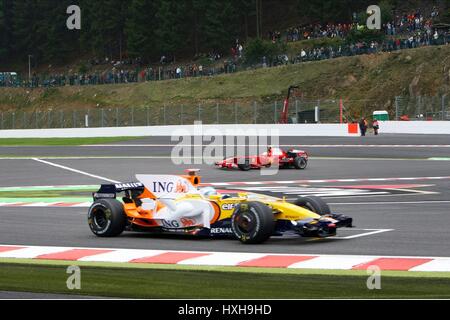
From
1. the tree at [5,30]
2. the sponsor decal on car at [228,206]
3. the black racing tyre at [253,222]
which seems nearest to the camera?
the black racing tyre at [253,222]

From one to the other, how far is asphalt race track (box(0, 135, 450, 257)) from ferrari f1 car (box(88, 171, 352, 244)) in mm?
205

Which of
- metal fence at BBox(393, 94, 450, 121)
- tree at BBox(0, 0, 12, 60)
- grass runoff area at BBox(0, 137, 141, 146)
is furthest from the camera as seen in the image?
tree at BBox(0, 0, 12, 60)

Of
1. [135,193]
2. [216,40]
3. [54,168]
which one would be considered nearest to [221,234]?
[135,193]

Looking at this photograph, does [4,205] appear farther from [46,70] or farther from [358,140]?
[46,70]

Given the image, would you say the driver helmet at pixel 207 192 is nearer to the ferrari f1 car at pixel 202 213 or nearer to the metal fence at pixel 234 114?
the ferrari f1 car at pixel 202 213

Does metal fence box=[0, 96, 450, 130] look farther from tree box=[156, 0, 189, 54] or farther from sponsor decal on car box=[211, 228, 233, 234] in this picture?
sponsor decal on car box=[211, 228, 233, 234]

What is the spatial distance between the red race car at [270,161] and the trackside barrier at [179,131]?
2236 cm

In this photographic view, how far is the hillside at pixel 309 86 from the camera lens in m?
67.1

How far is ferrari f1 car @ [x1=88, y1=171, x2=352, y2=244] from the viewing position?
13.9 meters

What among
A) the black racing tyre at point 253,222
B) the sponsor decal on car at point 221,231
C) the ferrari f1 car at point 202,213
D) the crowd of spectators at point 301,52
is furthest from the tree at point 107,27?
the black racing tyre at point 253,222

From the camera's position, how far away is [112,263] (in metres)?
12.6

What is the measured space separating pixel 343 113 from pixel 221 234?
51.1m

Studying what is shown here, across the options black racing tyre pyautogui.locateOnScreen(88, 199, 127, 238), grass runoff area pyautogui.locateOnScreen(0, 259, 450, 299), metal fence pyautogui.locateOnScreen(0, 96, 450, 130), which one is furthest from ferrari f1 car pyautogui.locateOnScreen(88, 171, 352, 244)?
metal fence pyautogui.locateOnScreen(0, 96, 450, 130)

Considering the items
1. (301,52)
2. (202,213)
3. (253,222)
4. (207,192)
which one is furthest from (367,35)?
(253,222)
